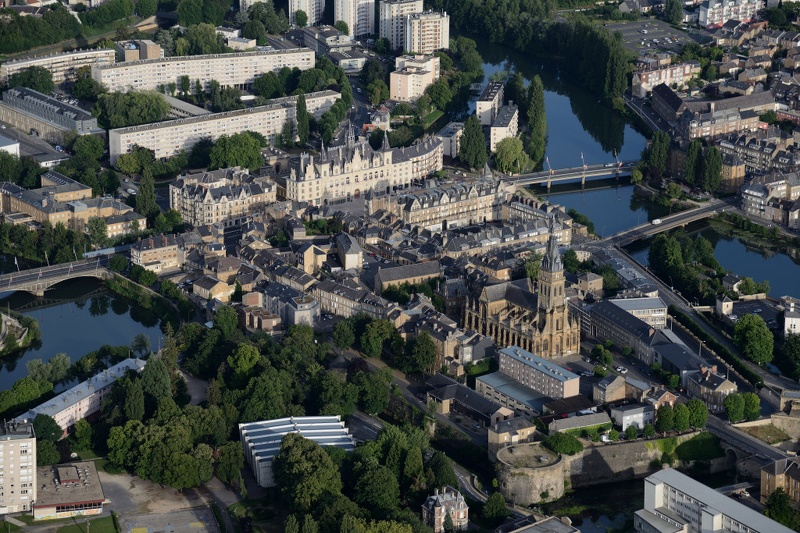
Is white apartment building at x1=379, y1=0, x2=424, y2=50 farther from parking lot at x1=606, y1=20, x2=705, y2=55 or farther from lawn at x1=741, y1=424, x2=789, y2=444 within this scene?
lawn at x1=741, y1=424, x2=789, y2=444

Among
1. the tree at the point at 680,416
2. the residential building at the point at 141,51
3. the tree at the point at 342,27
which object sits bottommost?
the tree at the point at 680,416

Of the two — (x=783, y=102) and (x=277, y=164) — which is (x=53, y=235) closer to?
(x=277, y=164)

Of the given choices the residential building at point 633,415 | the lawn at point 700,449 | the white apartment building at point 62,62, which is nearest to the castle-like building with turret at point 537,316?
the residential building at point 633,415

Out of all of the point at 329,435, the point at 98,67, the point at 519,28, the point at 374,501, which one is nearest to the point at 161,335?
the point at 329,435

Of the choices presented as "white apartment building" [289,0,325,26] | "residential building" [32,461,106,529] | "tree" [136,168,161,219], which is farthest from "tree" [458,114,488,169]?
"residential building" [32,461,106,529]

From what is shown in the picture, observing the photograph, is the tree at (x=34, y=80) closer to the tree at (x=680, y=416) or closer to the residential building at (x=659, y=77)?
the residential building at (x=659, y=77)

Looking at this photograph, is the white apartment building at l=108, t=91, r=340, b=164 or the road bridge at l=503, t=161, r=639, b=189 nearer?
the road bridge at l=503, t=161, r=639, b=189
